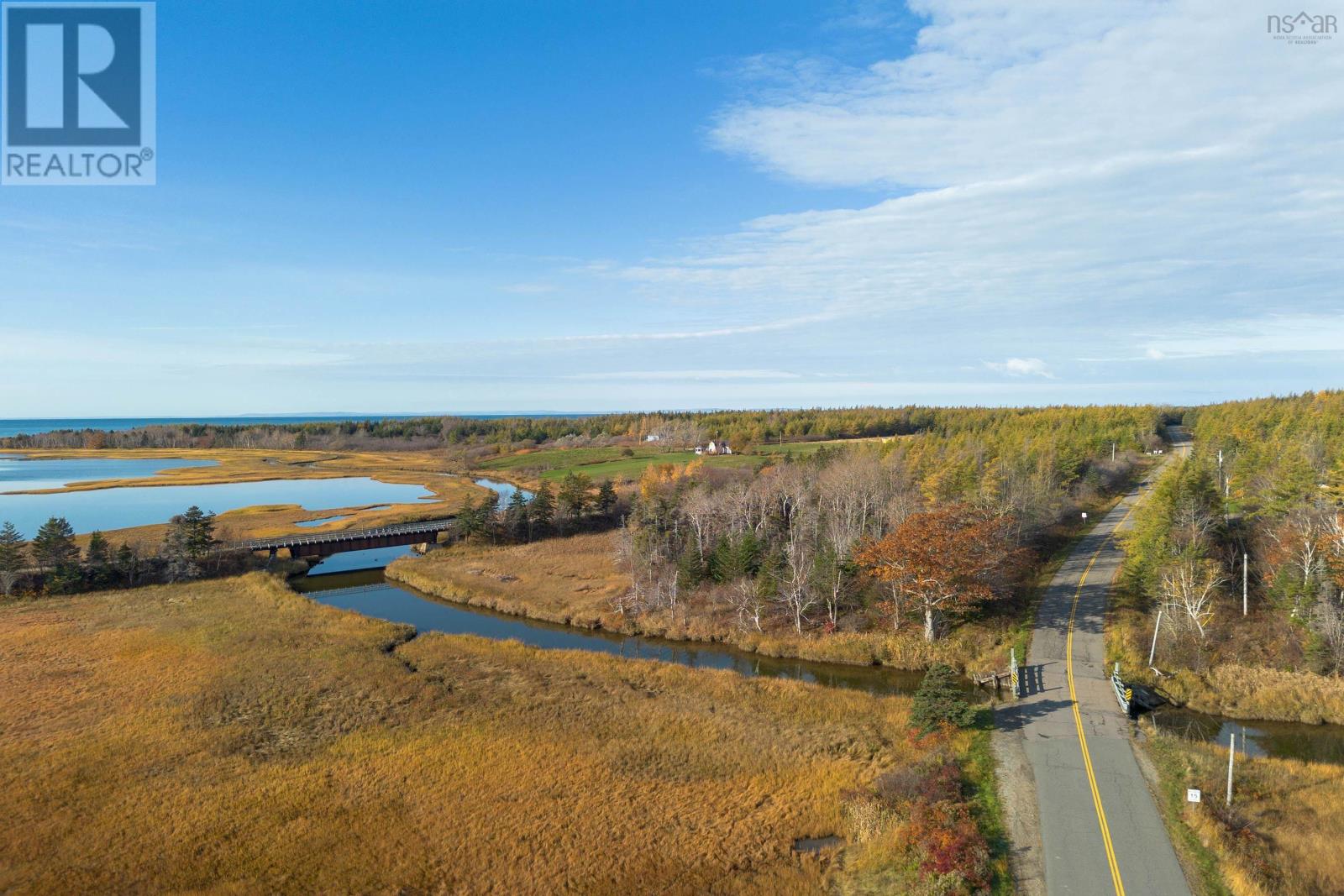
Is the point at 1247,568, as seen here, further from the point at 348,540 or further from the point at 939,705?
the point at 348,540

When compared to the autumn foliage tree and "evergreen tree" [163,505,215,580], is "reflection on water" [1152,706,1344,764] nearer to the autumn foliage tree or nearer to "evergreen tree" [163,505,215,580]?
the autumn foliage tree

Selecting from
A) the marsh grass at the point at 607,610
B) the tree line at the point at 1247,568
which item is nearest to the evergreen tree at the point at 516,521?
the marsh grass at the point at 607,610

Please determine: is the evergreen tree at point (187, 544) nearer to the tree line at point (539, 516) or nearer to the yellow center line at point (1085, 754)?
the tree line at point (539, 516)

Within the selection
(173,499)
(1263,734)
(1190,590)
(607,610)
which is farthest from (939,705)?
(173,499)

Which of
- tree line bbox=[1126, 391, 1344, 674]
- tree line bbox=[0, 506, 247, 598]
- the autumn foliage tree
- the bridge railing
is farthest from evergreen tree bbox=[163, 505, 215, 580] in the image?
tree line bbox=[1126, 391, 1344, 674]

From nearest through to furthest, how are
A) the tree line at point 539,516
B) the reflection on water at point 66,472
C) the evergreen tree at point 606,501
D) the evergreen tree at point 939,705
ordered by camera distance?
the evergreen tree at point 939,705 → the tree line at point 539,516 → the evergreen tree at point 606,501 → the reflection on water at point 66,472

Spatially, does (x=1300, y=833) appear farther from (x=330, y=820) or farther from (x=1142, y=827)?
(x=330, y=820)
